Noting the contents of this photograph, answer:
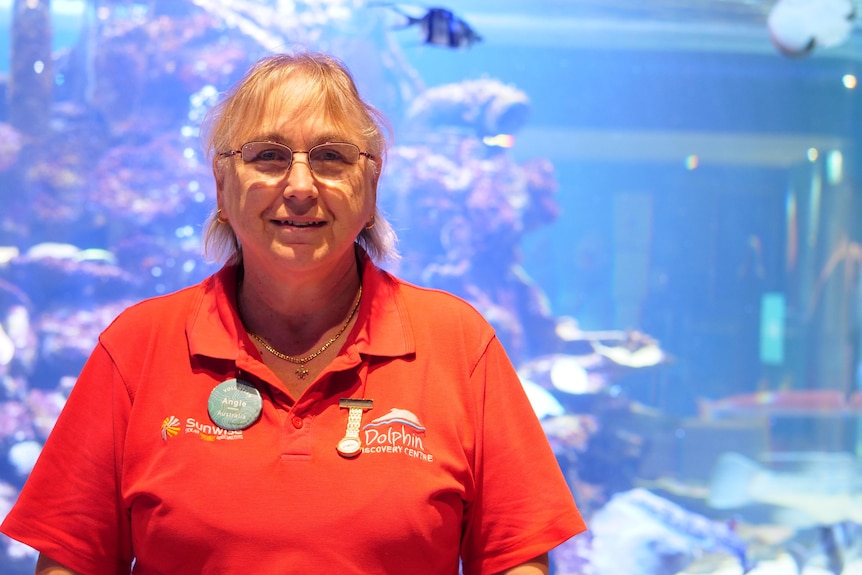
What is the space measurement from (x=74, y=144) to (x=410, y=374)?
21.0 feet

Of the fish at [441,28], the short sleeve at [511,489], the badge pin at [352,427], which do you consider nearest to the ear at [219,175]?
the badge pin at [352,427]

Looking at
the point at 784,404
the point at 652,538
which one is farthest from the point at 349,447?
the point at 784,404

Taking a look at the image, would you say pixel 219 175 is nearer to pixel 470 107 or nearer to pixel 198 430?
pixel 198 430

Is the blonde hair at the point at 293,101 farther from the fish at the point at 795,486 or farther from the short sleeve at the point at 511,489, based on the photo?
the fish at the point at 795,486

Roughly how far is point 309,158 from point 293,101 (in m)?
0.12

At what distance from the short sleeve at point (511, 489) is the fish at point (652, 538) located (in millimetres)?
5243

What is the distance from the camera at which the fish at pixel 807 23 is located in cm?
762

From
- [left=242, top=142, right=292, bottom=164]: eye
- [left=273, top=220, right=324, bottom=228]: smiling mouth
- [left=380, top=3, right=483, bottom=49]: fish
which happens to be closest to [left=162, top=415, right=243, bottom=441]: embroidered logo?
[left=273, top=220, right=324, bottom=228]: smiling mouth

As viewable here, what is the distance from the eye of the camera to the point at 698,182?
8.67 meters

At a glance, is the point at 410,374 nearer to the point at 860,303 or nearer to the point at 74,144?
the point at 74,144

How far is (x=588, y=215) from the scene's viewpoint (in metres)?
8.36

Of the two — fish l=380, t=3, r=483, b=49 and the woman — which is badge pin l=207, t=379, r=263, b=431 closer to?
the woman

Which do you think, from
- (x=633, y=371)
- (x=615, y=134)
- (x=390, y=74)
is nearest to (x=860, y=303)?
(x=633, y=371)

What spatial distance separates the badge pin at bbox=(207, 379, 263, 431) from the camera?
4.76 feet
